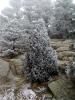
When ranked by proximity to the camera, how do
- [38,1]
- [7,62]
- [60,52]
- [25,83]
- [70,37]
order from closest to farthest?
[25,83] → [7,62] → [60,52] → [70,37] → [38,1]

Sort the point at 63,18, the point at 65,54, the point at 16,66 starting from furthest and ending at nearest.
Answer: the point at 63,18 < the point at 65,54 < the point at 16,66

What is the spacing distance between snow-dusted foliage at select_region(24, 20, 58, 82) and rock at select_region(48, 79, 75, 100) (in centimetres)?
38

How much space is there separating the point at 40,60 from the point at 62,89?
1.17m

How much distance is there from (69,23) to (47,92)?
6942 millimetres

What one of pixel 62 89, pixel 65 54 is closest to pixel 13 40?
pixel 65 54

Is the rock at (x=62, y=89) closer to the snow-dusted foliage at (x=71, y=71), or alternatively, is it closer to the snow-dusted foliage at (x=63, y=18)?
the snow-dusted foliage at (x=71, y=71)

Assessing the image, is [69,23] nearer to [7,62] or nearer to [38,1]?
[38,1]

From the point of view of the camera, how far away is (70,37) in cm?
1245

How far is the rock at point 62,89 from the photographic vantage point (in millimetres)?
6402

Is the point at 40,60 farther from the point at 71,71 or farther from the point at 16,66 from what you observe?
the point at 16,66

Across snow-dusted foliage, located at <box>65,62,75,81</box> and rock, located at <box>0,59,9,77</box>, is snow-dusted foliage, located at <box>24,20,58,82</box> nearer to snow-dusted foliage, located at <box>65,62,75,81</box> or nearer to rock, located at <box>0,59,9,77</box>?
snow-dusted foliage, located at <box>65,62,75,81</box>

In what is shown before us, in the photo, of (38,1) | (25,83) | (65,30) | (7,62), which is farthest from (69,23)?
(25,83)

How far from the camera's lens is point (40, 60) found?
709 cm

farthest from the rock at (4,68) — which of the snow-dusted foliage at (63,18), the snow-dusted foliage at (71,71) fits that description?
the snow-dusted foliage at (63,18)
